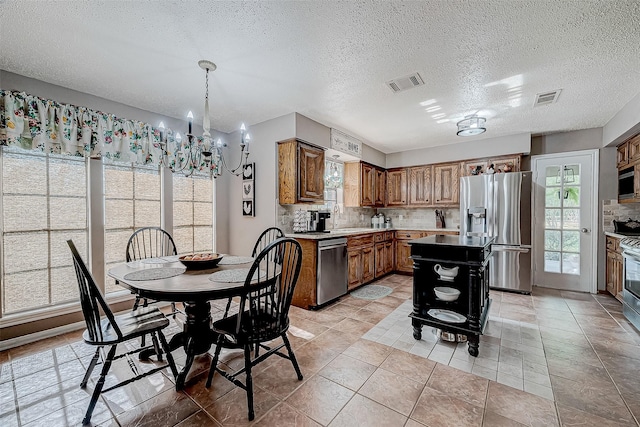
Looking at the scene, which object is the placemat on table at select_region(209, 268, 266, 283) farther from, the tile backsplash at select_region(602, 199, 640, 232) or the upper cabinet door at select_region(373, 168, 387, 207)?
the tile backsplash at select_region(602, 199, 640, 232)

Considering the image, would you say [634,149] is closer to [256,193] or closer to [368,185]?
[368,185]

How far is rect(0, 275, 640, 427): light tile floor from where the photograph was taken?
1594mm

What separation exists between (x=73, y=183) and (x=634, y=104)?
6.28m

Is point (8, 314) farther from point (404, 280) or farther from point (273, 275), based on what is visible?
point (404, 280)

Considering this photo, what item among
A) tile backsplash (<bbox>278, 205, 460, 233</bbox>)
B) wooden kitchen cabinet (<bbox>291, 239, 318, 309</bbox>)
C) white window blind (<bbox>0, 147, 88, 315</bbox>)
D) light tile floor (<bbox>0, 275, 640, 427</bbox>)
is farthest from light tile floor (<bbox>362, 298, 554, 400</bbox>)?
white window blind (<bbox>0, 147, 88, 315</bbox>)

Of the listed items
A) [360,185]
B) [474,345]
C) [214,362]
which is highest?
[360,185]

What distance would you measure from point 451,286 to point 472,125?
2.27 meters

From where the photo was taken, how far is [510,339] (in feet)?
8.45

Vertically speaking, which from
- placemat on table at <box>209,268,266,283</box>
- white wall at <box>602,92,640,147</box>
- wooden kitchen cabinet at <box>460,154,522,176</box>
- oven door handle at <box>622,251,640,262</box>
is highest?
white wall at <box>602,92,640,147</box>

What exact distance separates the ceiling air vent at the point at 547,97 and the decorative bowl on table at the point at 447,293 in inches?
93.2

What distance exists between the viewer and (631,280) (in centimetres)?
294

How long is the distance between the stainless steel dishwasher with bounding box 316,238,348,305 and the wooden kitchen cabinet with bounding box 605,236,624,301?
11.5ft

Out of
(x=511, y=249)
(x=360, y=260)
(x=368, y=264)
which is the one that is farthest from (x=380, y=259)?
(x=511, y=249)

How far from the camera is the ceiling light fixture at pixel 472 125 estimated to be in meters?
3.45
